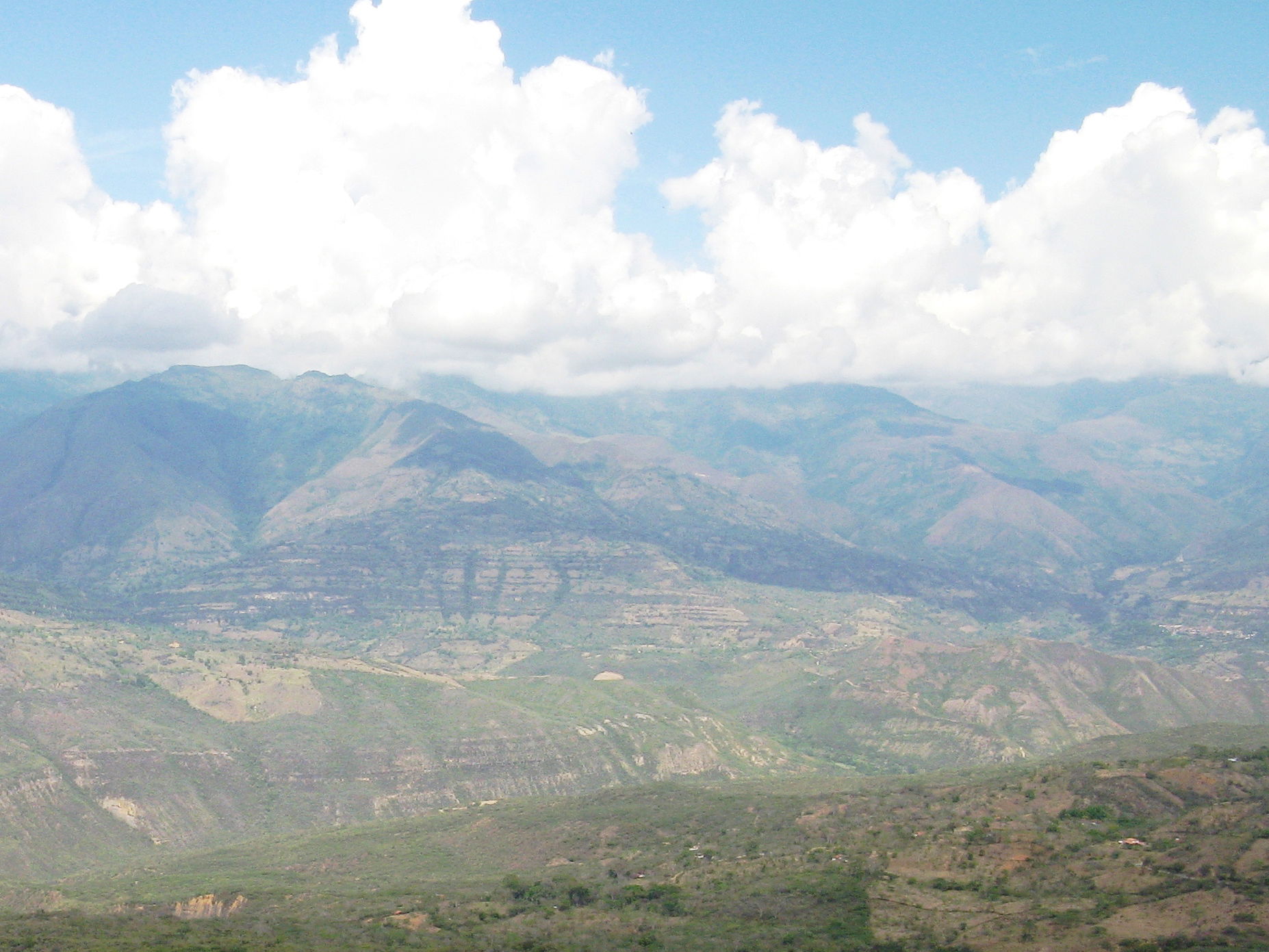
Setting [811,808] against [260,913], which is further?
[811,808]

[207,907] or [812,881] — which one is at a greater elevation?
[812,881]

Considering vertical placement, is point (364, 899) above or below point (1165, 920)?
below

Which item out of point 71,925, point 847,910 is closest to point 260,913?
point 71,925

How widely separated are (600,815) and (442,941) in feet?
246

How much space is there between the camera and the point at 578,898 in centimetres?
13962

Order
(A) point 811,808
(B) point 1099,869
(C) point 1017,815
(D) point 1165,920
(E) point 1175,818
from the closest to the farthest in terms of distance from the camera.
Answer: (D) point 1165,920, (B) point 1099,869, (E) point 1175,818, (C) point 1017,815, (A) point 811,808

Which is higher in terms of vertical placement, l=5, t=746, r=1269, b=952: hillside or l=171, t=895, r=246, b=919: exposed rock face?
l=5, t=746, r=1269, b=952: hillside

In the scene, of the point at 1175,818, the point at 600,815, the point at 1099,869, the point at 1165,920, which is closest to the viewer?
the point at 1165,920

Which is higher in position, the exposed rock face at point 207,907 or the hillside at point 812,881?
the hillside at point 812,881

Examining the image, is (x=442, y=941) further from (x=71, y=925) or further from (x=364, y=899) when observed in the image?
(x=71, y=925)

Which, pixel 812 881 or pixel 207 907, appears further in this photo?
pixel 207 907

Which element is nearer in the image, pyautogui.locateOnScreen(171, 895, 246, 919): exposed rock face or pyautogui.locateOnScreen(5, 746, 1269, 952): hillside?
pyautogui.locateOnScreen(5, 746, 1269, 952): hillside

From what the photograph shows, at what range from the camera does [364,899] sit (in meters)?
141

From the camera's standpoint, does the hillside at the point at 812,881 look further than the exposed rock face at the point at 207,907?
No
